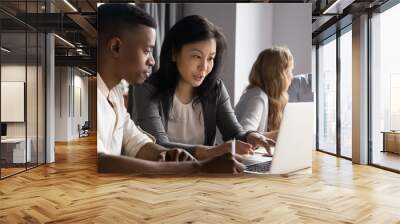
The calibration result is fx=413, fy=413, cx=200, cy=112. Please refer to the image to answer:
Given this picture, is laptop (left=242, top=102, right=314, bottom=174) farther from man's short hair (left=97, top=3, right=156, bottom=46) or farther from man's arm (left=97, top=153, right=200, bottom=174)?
man's short hair (left=97, top=3, right=156, bottom=46)

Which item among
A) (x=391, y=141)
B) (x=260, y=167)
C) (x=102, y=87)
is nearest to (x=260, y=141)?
(x=260, y=167)

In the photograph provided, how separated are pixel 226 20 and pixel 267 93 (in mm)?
1253

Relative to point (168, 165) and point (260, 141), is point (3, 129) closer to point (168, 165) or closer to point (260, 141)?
point (168, 165)

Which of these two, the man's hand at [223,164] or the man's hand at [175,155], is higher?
the man's hand at [175,155]

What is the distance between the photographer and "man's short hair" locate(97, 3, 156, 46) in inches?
240

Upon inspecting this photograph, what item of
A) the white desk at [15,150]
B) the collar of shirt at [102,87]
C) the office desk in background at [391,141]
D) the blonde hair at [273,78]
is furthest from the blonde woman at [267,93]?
the white desk at [15,150]

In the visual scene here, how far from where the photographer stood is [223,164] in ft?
20.2

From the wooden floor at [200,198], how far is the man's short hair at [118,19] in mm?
2156

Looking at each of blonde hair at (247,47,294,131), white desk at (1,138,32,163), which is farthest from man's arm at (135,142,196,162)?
white desk at (1,138,32,163)

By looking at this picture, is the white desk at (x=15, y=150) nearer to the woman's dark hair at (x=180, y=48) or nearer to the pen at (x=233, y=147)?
the woman's dark hair at (x=180, y=48)

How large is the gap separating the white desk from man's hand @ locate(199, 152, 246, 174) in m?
3.27

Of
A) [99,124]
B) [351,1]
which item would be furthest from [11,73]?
Result: [351,1]

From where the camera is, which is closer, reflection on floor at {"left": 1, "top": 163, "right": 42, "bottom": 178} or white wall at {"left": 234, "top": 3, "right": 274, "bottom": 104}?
white wall at {"left": 234, "top": 3, "right": 274, "bottom": 104}

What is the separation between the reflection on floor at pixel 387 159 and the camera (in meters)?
7.15
